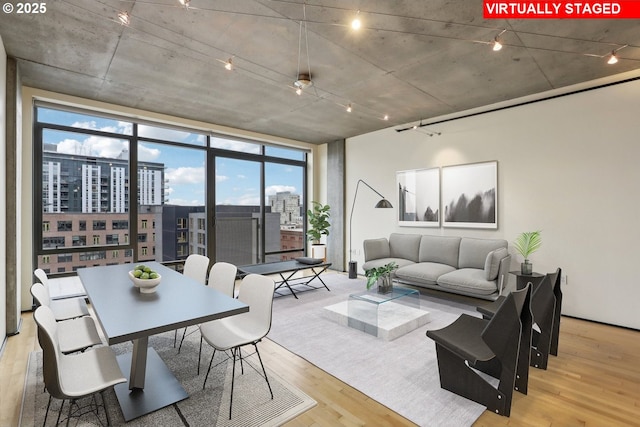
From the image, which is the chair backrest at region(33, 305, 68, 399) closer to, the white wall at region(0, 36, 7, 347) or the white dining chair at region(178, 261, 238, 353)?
the white dining chair at region(178, 261, 238, 353)

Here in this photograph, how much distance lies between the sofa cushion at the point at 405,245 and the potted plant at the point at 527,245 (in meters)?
1.55

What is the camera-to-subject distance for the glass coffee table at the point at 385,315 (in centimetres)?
347

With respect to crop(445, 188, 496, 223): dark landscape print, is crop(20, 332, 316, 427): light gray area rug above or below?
below

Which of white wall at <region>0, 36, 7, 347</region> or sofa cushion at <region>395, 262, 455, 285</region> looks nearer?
white wall at <region>0, 36, 7, 347</region>

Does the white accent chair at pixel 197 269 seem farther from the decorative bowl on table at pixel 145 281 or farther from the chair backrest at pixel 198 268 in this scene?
the decorative bowl on table at pixel 145 281

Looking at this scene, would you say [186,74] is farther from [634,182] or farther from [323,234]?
[634,182]

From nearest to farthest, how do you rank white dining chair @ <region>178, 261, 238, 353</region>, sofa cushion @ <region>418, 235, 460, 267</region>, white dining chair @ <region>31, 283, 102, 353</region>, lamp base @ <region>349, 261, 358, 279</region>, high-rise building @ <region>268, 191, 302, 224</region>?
white dining chair @ <region>31, 283, 102, 353</region>, white dining chair @ <region>178, 261, 238, 353</region>, sofa cushion @ <region>418, 235, 460, 267</region>, lamp base @ <region>349, 261, 358, 279</region>, high-rise building @ <region>268, 191, 302, 224</region>

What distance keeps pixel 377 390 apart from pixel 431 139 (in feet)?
14.7

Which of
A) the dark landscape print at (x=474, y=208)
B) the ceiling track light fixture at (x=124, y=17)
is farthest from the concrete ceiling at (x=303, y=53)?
the dark landscape print at (x=474, y=208)

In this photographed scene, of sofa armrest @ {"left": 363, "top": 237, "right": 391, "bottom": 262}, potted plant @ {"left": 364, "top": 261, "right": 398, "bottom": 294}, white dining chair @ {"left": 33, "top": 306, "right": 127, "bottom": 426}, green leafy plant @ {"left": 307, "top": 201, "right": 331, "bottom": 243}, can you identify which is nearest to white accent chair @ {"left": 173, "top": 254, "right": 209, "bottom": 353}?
white dining chair @ {"left": 33, "top": 306, "right": 127, "bottom": 426}

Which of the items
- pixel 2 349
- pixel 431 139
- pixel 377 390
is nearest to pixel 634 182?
pixel 431 139

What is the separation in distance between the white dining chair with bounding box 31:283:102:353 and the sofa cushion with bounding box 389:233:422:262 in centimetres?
465

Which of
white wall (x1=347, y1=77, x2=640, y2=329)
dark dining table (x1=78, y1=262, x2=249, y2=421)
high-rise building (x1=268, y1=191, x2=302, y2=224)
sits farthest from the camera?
high-rise building (x1=268, y1=191, x2=302, y2=224)

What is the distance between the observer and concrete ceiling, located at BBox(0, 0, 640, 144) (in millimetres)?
2656
